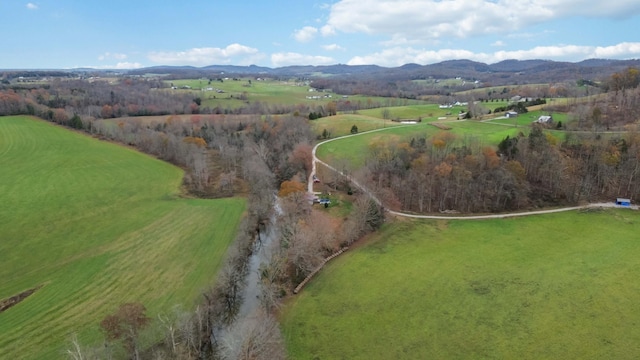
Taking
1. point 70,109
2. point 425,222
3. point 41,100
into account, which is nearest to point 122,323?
point 425,222

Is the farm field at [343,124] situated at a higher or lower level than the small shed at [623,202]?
higher

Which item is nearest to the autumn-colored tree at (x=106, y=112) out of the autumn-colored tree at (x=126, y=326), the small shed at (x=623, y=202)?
the autumn-colored tree at (x=126, y=326)

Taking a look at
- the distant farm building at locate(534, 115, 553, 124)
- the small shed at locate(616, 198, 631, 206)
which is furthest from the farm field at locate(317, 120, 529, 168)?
the small shed at locate(616, 198, 631, 206)

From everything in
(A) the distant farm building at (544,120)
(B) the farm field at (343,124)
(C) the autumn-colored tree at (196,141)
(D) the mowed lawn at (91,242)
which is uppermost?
(A) the distant farm building at (544,120)

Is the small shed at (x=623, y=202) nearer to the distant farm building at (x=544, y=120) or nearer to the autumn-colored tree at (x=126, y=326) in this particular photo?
the distant farm building at (x=544, y=120)

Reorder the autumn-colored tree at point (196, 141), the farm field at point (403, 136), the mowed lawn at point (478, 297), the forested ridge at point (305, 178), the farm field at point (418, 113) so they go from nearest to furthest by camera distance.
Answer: the mowed lawn at point (478, 297) → the forested ridge at point (305, 178) → the farm field at point (403, 136) → the autumn-colored tree at point (196, 141) → the farm field at point (418, 113)

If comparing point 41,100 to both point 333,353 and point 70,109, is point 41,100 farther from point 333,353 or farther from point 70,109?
point 333,353

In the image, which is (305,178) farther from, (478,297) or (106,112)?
(106,112)
